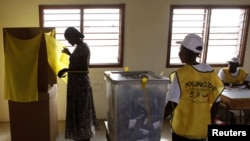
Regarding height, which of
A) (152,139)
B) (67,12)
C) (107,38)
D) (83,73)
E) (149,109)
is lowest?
(152,139)

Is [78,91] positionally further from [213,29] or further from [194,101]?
[213,29]

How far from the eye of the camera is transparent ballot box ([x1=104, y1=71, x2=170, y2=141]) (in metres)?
2.23

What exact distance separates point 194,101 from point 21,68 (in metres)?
1.93

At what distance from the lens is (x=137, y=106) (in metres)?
2.26

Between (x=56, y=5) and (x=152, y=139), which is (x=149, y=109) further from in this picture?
(x=56, y=5)

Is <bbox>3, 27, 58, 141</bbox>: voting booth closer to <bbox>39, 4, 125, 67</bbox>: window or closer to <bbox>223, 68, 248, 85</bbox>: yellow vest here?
<bbox>39, 4, 125, 67</bbox>: window

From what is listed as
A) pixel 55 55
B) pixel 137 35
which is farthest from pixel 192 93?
pixel 137 35

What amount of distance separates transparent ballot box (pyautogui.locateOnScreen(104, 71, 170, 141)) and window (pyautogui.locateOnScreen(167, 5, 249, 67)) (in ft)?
5.81

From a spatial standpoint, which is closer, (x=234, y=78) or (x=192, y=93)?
(x=192, y=93)

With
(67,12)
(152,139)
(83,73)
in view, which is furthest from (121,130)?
(67,12)

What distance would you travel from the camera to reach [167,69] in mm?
4008

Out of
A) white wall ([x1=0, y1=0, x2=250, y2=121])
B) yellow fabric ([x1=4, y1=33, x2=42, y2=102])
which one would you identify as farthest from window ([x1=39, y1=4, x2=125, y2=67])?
yellow fabric ([x1=4, y1=33, x2=42, y2=102])

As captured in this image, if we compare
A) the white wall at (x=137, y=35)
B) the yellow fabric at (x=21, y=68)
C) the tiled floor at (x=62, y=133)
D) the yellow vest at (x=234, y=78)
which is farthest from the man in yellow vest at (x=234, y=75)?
the yellow fabric at (x=21, y=68)

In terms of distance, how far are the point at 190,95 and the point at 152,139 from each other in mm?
881
